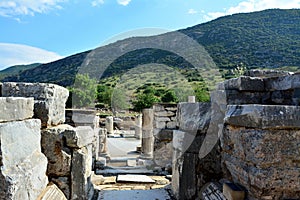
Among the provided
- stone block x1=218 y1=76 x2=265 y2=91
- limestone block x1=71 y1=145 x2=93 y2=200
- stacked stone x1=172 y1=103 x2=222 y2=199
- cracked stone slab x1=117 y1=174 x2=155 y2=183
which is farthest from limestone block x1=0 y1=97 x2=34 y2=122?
cracked stone slab x1=117 y1=174 x2=155 y2=183

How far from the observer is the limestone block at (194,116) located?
3.43 meters

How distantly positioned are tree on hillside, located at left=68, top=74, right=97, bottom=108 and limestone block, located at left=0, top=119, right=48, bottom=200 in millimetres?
36585

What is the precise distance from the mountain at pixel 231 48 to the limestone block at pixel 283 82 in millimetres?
36775

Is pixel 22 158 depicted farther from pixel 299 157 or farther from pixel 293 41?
pixel 293 41

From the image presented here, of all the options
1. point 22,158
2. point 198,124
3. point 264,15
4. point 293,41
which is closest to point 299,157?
point 198,124

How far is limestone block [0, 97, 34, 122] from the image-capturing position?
1.97 metres

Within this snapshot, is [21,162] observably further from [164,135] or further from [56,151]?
A: [164,135]

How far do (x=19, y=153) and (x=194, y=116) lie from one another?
2192 mm

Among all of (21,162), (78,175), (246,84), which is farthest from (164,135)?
(21,162)

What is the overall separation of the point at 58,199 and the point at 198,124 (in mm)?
1807

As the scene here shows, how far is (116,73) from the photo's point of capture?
49.6 m

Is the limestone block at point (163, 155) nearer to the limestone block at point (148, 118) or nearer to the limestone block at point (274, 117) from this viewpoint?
the limestone block at point (148, 118)

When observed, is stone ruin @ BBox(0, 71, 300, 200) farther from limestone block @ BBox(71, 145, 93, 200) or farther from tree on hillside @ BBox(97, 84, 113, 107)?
tree on hillside @ BBox(97, 84, 113, 107)

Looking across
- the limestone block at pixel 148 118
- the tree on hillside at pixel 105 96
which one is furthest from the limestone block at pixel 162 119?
the tree on hillside at pixel 105 96
